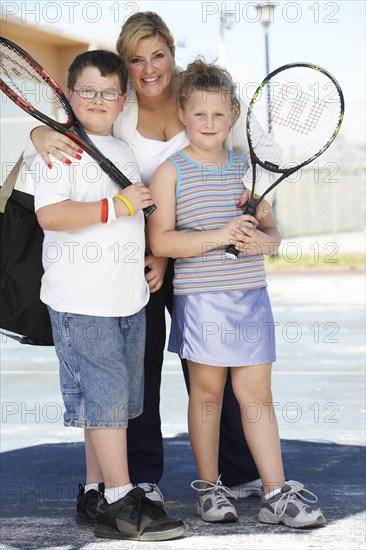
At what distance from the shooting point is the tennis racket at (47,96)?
Result: 3.12 meters

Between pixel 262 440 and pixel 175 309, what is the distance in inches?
19.3

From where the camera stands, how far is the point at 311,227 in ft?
63.6

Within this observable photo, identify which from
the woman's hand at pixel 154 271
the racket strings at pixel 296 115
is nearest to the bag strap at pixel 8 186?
the woman's hand at pixel 154 271

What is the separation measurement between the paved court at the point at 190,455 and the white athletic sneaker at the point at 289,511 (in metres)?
0.03

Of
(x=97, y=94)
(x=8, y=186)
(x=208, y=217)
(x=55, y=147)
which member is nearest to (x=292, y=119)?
(x=208, y=217)

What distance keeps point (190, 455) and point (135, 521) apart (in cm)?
114

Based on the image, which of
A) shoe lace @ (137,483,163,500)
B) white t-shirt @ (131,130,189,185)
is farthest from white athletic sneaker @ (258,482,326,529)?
white t-shirt @ (131,130,189,185)

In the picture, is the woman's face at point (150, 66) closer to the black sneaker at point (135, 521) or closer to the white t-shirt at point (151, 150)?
the white t-shirt at point (151, 150)

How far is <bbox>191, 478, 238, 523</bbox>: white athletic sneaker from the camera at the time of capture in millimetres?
3232

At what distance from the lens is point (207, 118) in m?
3.23

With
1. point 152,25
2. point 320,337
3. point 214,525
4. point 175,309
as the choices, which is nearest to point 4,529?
point 214,525

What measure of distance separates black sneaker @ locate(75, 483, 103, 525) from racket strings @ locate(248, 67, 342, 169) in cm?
117

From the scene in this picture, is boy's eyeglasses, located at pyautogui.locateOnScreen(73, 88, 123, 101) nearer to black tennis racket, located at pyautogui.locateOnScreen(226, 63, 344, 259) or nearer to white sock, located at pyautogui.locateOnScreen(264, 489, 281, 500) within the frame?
black tennis racket, located at pyautogui.locateOnScreen(226, 63, 344, 259)

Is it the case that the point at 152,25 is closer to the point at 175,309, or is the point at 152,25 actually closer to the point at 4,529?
the point at 175,309
